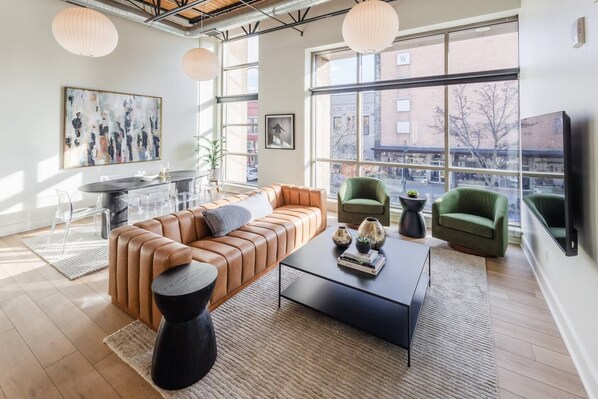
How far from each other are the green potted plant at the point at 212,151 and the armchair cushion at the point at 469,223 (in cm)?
536

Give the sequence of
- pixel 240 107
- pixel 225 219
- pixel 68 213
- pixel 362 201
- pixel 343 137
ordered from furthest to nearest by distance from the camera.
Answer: pixel 240 107 < pixel 343 137 < pixel 362 201 < pixel 68 213 < pixel 225 219

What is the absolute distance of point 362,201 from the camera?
4703 mm

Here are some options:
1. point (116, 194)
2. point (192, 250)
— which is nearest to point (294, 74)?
point (116, 194)

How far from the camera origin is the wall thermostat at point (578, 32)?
77.4 inches

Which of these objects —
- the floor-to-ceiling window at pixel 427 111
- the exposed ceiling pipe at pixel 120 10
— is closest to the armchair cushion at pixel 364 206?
the floor-to-ceiling window at pixel 427 111

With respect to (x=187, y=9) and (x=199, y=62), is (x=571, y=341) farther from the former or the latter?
(x=187, y=9)

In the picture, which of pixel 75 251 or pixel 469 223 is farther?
pixel 75 251

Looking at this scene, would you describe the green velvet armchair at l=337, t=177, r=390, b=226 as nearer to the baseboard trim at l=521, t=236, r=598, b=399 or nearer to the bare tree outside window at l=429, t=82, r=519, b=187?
the bare tree outside window at l=429, t=82, r=519, b=187

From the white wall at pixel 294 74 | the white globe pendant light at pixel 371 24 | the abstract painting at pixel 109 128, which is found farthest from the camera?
the abstract painting at pixel 109 128

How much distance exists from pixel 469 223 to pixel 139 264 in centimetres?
369

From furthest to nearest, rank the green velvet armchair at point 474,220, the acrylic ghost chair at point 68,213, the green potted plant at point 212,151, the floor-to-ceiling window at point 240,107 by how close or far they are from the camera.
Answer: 1. the green potted plant at point 212,151
2. the floor-to-ceiling window at point 240,107
3. the acrylic ghost chair at point 68,213
4. the green velvet armchair at point 474,220

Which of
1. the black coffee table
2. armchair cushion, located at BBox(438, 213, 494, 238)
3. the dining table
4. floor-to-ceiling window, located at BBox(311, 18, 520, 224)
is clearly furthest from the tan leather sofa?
floor-to-ceiling window, located at BBox(311, 18, 520, 224)

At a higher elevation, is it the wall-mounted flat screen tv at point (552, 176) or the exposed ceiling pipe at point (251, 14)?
the exposed ceiling pipe at point (251, 14)

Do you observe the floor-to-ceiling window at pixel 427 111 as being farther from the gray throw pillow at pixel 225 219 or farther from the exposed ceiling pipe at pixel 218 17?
the gray throw pillow at pixel 225 219
